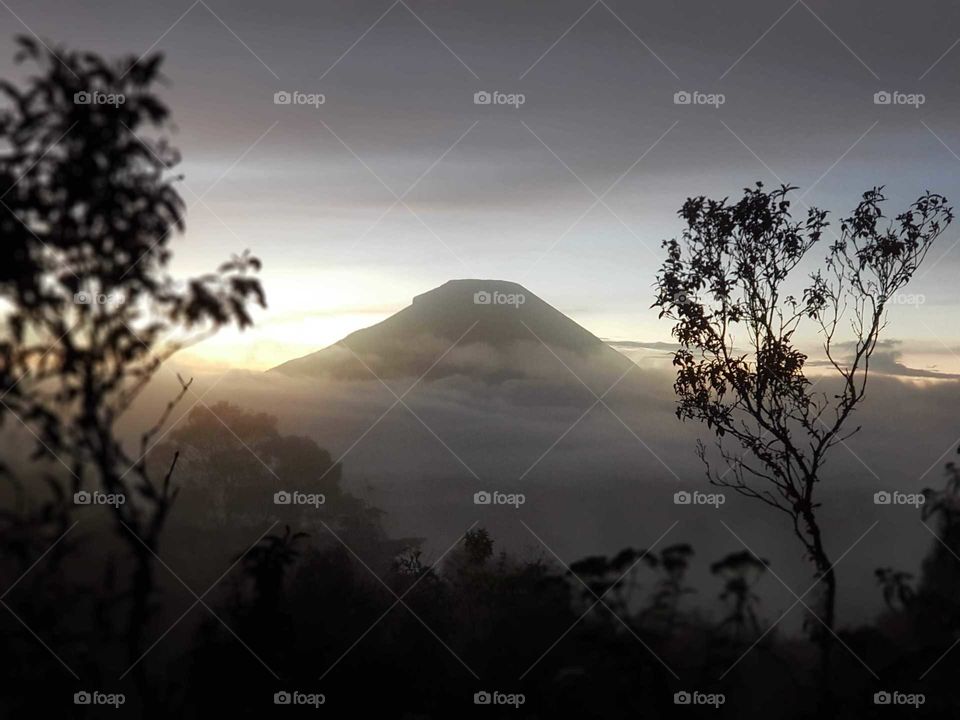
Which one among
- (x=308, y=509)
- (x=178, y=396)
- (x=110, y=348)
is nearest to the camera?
(x=110, y=348)

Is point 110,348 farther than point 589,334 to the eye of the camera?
No

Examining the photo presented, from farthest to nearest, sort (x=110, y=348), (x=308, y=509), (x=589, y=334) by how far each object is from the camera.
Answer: (x=589, y=334) → (x=308, y=509) → (x=110, y=348)

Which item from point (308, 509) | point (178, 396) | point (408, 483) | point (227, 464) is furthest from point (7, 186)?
point (408, 483)

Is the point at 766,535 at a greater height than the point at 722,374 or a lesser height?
lesser

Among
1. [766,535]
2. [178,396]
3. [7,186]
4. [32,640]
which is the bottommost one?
[32,640]

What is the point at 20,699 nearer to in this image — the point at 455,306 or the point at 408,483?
the point at 408,483

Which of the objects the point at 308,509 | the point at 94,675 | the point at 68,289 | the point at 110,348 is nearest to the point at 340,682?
the point at 308,509

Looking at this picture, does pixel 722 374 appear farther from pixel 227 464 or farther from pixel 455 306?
pixel 227 464
